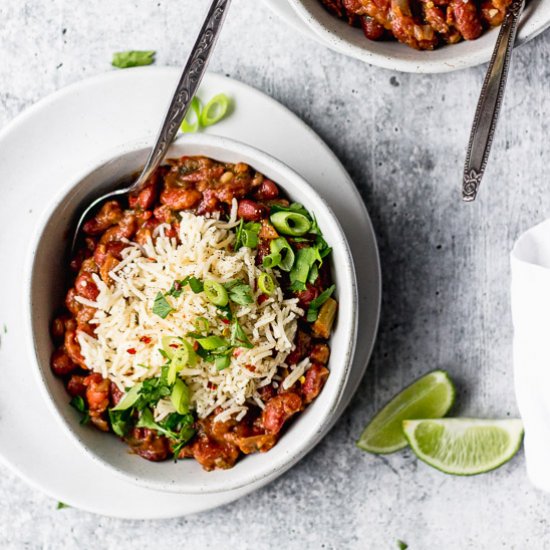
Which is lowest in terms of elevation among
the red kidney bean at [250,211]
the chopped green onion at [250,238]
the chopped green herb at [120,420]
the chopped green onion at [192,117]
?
the chopped green herb at [120,420]

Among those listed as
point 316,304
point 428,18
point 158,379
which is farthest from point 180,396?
point 428,18

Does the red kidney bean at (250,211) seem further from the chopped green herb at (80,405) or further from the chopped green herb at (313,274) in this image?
the chopped green herb at (80,405)

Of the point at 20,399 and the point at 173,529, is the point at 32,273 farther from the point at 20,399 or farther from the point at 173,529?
the point at 173,529

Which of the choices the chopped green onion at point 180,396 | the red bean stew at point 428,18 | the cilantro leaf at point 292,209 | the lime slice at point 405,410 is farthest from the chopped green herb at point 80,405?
the red bean stew at point 428,18

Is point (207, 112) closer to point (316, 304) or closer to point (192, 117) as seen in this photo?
point (192, 117)

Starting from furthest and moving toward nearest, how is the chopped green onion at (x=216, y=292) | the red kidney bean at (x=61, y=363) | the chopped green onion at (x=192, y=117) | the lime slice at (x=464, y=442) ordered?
the lime slice at (x=464, y=442) → the chopped green onion at (x=192, y=117) → the red kidney bean at (x=61, y=363) → the chopped green onion at (x=216, y=292)

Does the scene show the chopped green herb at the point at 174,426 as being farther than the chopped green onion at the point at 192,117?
No

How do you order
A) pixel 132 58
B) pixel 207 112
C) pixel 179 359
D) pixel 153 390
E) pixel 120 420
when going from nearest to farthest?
pixel 179 359
pixel 153 390
pixel 120 420
pixel 207 112
pixel 132 58
